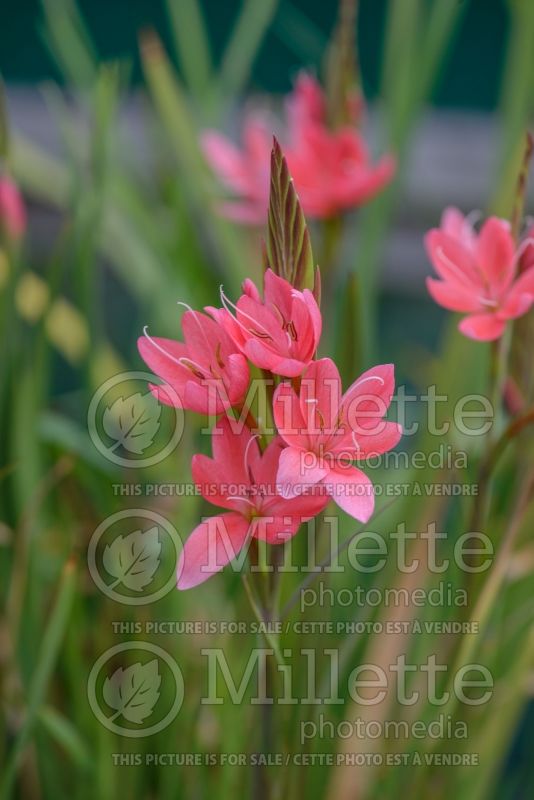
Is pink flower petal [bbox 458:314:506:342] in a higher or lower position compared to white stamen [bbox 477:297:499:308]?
lower

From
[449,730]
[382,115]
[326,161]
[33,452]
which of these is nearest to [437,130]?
[382,115]

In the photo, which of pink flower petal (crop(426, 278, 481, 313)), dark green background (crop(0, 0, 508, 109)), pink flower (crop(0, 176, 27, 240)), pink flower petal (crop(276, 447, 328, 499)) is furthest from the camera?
dark green background (crop(0, 0, 508, 109))

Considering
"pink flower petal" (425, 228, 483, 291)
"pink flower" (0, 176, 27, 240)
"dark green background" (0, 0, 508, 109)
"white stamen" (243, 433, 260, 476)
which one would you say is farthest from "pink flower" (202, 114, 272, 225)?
"dark green background" (0, 0, 508, 109)

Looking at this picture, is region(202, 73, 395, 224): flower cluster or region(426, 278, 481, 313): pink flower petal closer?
region(426, 278, 481, 313): pink flower petal

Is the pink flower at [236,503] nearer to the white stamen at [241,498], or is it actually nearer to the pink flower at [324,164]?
the white stamen at [241,498]

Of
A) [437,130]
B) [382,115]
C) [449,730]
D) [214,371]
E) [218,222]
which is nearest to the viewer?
[214,371]

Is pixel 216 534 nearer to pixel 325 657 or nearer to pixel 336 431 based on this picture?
pixel 336 431

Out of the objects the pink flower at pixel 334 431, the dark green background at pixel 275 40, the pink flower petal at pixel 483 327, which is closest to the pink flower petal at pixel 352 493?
the pink flower at pixel 334 431

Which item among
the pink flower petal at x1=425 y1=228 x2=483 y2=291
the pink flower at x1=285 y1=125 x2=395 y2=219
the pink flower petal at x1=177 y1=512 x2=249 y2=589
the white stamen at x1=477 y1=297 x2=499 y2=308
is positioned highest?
the pink flower at x1=285 y1=125 x2=395 y2=219

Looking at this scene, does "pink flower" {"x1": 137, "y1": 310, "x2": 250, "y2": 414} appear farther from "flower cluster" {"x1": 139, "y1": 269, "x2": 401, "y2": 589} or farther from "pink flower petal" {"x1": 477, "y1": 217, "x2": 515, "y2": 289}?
"pink flower petal" {"x1": 477, "y1": 217, "x2": 515, "y2": 289}
